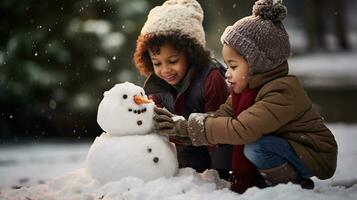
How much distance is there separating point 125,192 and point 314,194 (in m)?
0.83

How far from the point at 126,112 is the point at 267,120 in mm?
682

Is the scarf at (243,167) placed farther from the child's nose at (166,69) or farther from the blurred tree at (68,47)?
the blurred tree at (68,47)

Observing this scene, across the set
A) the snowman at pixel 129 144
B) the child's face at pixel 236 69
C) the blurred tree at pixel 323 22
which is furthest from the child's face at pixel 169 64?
the blurred tree at pixel 323 22

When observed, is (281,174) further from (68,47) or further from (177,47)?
→ (68,47)

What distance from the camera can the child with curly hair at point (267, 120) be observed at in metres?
2.75

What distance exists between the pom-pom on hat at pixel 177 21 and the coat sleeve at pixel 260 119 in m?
0.73

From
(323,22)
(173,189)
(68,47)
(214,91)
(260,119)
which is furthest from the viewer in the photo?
(323,22)

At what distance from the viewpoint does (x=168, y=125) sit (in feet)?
9.72

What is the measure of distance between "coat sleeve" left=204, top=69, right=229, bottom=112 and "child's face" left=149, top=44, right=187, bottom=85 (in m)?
0.16

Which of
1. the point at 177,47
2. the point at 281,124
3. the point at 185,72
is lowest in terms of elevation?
the point at 281,124

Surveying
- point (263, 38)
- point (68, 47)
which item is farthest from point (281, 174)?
point (68, 47)

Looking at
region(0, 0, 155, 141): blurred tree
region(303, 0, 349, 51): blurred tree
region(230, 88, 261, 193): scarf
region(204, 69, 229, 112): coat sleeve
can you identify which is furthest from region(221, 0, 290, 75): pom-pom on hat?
region(303, 0, 349, 51): blurred tree

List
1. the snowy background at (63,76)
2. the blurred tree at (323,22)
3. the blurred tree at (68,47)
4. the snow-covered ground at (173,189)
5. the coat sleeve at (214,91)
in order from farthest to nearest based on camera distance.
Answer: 1. the blurred tree at (323,22)
2. the blurred tree at (68,47)
3. the snowy background at (63,76)
4. the coat sleeve at (214,91)
5. the snow-covered ground at (173,189)

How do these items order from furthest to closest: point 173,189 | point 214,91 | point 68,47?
point 68,47
point 214,91
point 173,189
